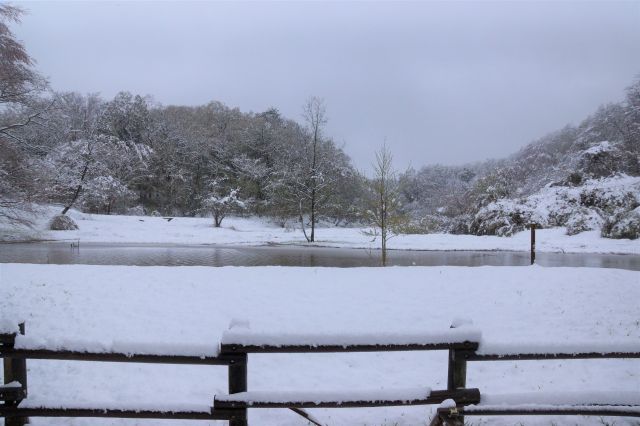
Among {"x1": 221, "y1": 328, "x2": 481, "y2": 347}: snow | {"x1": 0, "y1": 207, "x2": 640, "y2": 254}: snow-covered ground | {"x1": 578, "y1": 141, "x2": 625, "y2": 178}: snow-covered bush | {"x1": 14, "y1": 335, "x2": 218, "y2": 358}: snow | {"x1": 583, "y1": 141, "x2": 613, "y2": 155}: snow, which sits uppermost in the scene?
{"x1": 583, "y1": 141, "x2": 613, "y2": 155}: snow

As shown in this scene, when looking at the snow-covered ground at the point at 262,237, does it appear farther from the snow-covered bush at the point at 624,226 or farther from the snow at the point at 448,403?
the snow at the point at 448,403

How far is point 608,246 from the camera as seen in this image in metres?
26.6

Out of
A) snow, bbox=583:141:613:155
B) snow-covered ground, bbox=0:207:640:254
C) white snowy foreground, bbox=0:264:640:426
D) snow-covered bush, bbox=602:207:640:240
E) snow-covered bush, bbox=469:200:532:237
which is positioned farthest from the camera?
snow, bbox=583:141:613:155

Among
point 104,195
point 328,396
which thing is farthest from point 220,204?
point 328,396

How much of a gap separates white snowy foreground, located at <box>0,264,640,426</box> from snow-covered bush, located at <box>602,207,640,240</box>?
2037cm

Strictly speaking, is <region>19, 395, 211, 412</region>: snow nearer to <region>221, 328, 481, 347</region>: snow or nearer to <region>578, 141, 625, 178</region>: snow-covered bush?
<region>221, 328, 481, 347</region>: snow

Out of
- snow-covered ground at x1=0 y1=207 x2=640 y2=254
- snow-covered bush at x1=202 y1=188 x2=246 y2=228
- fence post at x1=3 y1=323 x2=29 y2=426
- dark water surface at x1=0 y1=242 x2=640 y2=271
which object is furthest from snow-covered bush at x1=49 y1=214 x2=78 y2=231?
fence post at x1=3 y1=323 x2=29 y2=426

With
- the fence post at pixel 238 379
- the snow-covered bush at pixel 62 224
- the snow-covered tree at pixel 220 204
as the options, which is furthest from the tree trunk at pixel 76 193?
the fence post at pixel 238 379

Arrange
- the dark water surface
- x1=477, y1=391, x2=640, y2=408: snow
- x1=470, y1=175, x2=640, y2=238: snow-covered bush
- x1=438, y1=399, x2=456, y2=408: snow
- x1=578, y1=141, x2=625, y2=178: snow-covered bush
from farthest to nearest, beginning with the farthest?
x1=578, y1=141, x2=625, y2=178: snow-covered bush
x1=470, y1=175, x2=640, y2=238: snow-covered bush
the dark water surface
x1=477, y1=391, x2=640, y2=408: snow
x1=438, y1=399, x2=456, y2=408: snow

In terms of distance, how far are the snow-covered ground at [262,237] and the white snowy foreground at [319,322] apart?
15.9 metres

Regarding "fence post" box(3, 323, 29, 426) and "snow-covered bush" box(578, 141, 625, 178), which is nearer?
"fence post" box(3, 323, 29, 426)

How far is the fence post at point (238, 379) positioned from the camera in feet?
11.1

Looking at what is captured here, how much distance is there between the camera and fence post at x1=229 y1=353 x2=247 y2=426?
3.37 m

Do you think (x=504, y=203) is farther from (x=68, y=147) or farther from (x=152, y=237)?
(x=68, y=147)
